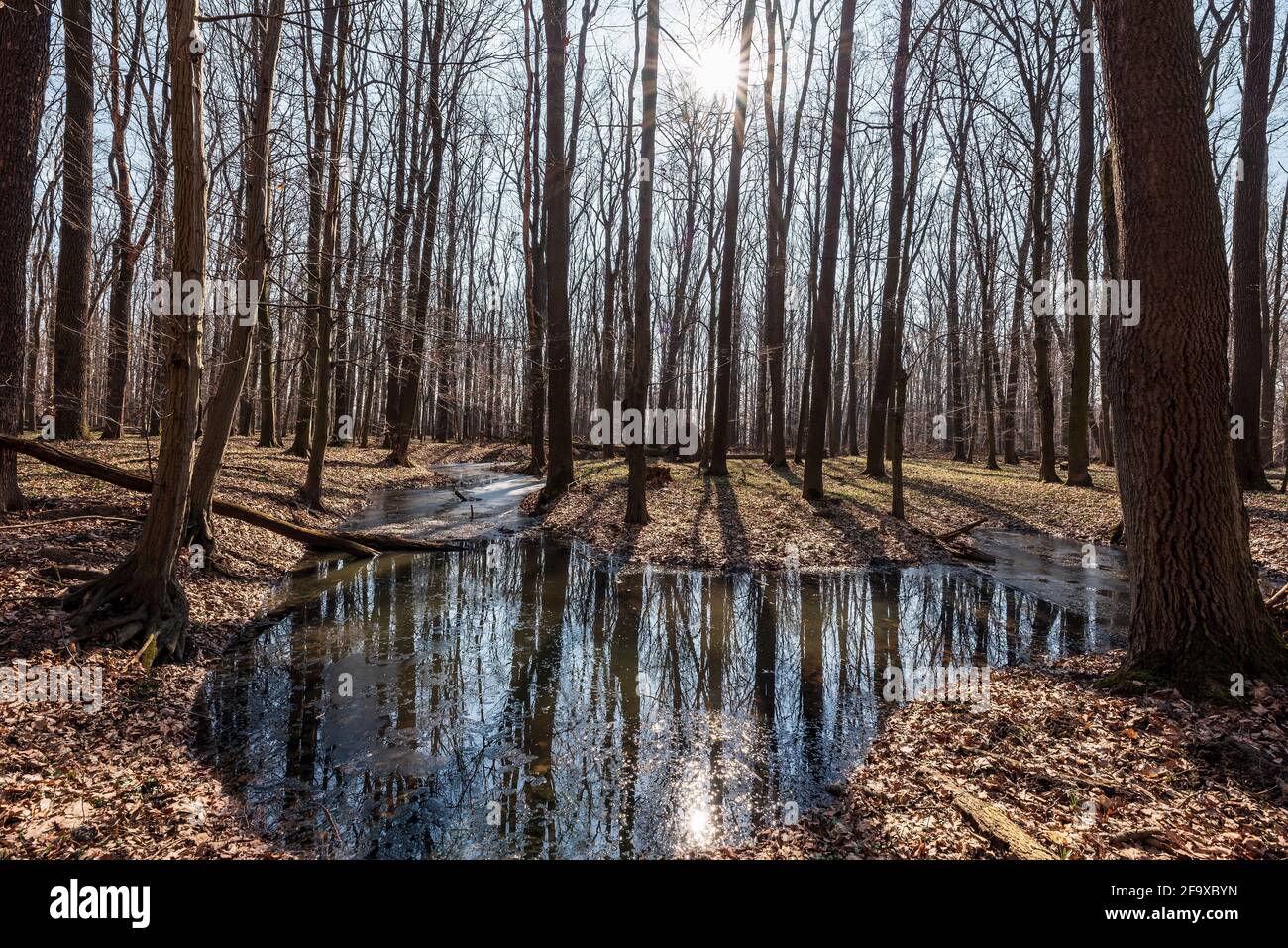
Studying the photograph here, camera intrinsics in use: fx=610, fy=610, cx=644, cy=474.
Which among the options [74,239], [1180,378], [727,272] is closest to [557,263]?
[727,272]

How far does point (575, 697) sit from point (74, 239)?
15.2 meters

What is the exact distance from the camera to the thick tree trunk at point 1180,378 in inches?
165

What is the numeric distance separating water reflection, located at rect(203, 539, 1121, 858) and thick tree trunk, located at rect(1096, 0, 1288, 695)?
188 centimetres

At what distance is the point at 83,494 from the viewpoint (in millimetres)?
8617

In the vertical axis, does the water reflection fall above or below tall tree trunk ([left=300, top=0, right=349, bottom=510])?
below

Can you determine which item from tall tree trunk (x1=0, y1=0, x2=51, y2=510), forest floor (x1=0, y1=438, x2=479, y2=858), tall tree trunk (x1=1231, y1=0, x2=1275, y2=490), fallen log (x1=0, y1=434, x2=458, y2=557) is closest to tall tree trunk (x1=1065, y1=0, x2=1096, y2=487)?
tall tree trunk (x1=1231, y1=0, x2=1275, y2=490)

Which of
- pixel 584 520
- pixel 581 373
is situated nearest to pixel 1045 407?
pixel 584 520

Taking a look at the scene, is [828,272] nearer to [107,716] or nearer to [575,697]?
[575,697]

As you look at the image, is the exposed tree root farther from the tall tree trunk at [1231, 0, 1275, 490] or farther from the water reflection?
the tall tree trunk at [1231, 0, 1275, 490]

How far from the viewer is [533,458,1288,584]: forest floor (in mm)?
10164

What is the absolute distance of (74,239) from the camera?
12688 millimetres

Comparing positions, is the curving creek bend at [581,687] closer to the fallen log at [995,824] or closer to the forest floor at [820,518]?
the fallen log at [995,824]

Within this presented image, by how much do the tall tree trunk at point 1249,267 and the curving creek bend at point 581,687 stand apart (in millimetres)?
7198
